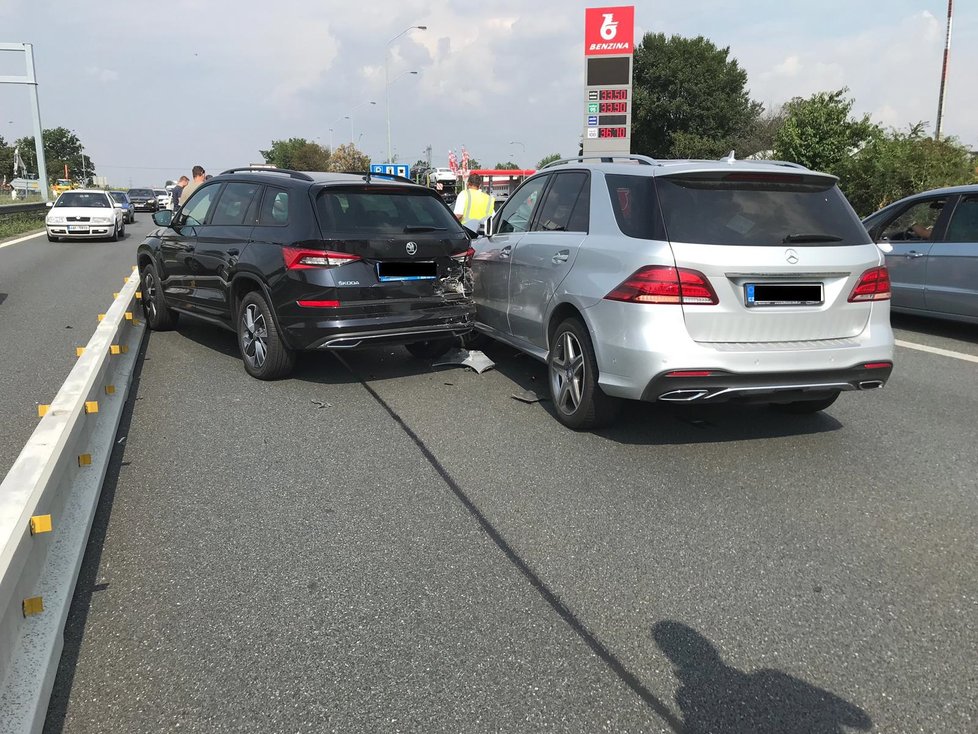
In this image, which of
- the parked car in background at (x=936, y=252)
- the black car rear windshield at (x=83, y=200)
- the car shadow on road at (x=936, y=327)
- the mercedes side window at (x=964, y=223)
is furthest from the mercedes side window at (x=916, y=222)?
the black car rear windshield at (x=83, y=200)

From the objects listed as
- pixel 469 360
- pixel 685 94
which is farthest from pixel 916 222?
pixel 685 94

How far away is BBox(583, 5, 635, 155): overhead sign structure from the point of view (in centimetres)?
2098

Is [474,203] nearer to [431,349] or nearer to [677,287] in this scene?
[431,349]

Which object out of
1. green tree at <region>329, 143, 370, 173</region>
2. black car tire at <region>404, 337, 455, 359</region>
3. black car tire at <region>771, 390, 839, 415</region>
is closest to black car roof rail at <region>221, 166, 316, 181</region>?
black car tire at <region>404, 337, 455, 359</region>

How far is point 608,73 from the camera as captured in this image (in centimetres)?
2105

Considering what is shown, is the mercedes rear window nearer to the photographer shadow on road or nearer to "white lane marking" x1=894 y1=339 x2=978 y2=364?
the photographer shadow on road

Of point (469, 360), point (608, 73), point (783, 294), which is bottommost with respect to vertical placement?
point (469, 360)

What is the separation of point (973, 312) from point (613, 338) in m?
5.77

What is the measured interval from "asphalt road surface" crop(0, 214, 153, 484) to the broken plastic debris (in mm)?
3211

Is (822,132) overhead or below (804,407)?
overhead

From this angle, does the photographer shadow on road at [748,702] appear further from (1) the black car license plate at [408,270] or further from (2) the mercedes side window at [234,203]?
(2) the mercedes side window at [234,203]

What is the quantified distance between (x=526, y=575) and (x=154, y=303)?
6.66 m

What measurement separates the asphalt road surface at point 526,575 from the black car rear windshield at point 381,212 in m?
1.52

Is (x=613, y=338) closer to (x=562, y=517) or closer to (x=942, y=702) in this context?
(x=562, y=517)
